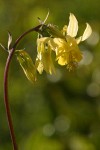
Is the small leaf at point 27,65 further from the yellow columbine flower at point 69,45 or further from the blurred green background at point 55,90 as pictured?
the blurred green background at point 55,90

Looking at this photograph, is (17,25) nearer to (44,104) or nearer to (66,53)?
(44,104)

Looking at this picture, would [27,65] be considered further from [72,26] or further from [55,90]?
[55,90]

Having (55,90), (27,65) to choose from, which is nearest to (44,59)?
(27,65)

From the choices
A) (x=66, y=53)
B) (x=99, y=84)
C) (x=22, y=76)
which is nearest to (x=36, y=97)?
(x=22, y=76)

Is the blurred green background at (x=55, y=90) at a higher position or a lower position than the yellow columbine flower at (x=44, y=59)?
lower

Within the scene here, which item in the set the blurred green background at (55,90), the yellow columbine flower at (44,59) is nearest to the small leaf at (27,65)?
the yellow columbine flower at (44,59)

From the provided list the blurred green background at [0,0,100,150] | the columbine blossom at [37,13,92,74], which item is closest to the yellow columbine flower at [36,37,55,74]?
the columbine blossom at [37,13,92,74]

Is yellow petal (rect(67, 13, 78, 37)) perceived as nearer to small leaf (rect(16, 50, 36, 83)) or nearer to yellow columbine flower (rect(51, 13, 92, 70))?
yellow columbine flower (rect(51, 13, 92, 70))
